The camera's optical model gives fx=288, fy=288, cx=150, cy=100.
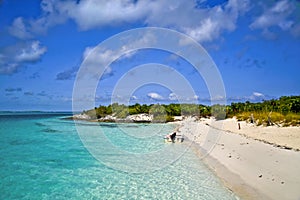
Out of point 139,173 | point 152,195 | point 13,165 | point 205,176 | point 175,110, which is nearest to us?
point 152,195

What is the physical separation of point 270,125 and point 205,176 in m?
16.7

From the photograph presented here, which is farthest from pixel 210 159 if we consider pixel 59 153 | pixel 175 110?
pixel 175 110

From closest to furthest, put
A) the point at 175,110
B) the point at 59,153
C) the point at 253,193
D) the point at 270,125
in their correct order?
the point at 253,193, the point at 59,153, the point at 270,125, the point at 175,110

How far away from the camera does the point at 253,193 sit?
330 inches

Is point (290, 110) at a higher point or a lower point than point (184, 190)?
higher

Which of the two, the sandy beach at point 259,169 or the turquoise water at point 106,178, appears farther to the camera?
the turquoise water at point 106,178

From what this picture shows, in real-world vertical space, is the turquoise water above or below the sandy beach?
below

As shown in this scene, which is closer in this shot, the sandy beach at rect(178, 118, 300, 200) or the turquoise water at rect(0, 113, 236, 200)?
the sandy beach at rect(178, 118, 300, 200)

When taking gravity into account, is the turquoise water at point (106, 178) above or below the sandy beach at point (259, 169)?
below

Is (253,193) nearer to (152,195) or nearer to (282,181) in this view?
(282,181)

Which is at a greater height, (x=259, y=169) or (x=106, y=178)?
(x=259, y=169)

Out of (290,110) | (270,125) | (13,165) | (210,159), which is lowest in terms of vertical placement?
(13,165)

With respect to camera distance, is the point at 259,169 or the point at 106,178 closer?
the point at 259,169

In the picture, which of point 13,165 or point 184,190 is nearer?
point 184,190
